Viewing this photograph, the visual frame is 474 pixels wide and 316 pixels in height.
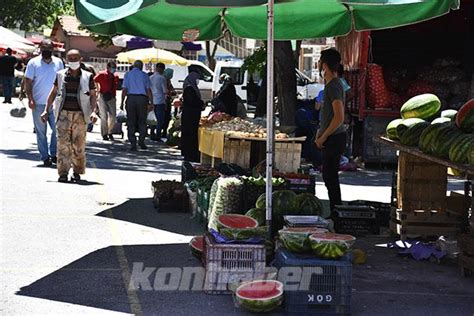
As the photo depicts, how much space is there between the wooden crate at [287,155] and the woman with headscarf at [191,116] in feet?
12.5

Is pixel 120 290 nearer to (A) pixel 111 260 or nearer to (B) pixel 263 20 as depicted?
(A) pixel 111 260

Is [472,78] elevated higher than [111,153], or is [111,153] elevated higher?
[472,78]

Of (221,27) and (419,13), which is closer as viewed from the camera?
(419,13)

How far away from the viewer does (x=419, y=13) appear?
958 cm

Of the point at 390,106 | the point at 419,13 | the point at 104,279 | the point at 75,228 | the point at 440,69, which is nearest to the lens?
the point at 104,279

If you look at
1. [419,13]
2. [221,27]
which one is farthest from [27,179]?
[419,13]

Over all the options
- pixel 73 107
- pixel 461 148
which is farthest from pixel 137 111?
pixel 461 148

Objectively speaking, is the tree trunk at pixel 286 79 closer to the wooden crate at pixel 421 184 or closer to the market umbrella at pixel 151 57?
the wooden crate at pixel 421 184

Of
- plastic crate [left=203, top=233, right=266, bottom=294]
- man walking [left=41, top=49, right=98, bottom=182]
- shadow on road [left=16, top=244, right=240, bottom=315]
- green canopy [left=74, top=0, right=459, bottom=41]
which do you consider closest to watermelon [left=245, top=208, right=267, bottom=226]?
shadow on road [left=16, top=244, right=240, bottom=315]

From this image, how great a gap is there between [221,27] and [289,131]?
241 cm

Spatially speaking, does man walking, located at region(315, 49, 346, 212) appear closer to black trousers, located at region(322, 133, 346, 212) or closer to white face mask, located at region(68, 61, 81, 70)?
black trousers, located at region(322, 133, 346, 212)

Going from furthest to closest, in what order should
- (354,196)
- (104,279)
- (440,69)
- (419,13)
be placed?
(440,69)
(354,196)
(419,13)
(104,279)

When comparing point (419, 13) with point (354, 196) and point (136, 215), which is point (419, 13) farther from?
point (354, 196)

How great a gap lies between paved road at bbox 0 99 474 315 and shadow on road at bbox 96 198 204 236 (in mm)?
12
